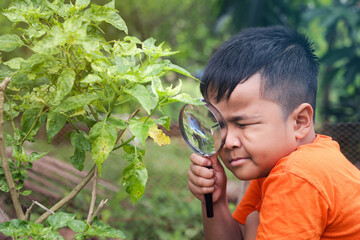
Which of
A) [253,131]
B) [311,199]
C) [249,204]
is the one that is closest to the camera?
[311,199]

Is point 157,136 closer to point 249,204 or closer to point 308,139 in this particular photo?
point 308,139

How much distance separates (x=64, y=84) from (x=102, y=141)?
163 mm

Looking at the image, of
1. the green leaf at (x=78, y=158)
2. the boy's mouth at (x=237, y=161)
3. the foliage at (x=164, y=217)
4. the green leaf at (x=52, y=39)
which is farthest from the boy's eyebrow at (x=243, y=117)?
the foliage at (x=164, y=217)

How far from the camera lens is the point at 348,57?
21.1 feet

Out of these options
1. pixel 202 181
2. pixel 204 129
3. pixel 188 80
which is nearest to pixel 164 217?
pixel 188 80

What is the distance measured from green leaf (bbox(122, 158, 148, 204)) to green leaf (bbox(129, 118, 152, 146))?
0.42ft

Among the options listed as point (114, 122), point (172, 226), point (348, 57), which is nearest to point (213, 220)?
point (114, 122)

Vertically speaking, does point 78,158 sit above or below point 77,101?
below

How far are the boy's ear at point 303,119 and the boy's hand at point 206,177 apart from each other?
318mm

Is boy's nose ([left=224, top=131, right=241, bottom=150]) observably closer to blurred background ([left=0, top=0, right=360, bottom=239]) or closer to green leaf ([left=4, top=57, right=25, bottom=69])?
blurred background ([left=0, top=0, right=360, bottom=239])

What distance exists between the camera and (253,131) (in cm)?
129

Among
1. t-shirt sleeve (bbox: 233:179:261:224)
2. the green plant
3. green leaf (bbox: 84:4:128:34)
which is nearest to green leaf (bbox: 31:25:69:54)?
the green plant

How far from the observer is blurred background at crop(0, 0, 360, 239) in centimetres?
281

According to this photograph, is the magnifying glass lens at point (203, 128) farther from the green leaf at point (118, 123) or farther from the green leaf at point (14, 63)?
the green leaf at point (14, 63)
